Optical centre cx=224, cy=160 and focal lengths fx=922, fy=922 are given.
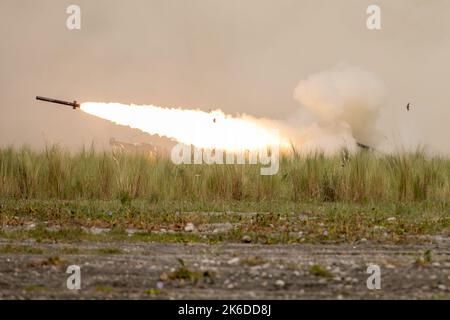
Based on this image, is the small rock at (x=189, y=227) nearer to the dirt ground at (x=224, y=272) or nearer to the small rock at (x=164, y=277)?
the dirt ground at (x=224, y=272)

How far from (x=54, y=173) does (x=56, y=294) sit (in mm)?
12059

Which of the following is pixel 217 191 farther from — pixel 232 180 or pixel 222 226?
pixel 222 226

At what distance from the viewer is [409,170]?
2066 centimetres

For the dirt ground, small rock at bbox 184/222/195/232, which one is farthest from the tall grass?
the dirt ground

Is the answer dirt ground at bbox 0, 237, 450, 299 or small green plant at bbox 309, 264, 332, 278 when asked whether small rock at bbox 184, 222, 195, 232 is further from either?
small green plant at bbox 309, 264, 332, 278

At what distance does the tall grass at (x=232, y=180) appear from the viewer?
20.5m

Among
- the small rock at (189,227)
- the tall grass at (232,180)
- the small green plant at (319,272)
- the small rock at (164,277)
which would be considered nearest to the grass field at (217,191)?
the tall grass at (232,180)

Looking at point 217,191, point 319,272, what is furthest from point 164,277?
point 217,191

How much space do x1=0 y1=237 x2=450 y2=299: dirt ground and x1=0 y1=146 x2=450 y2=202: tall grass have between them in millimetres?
7553

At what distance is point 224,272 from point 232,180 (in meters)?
10.4
